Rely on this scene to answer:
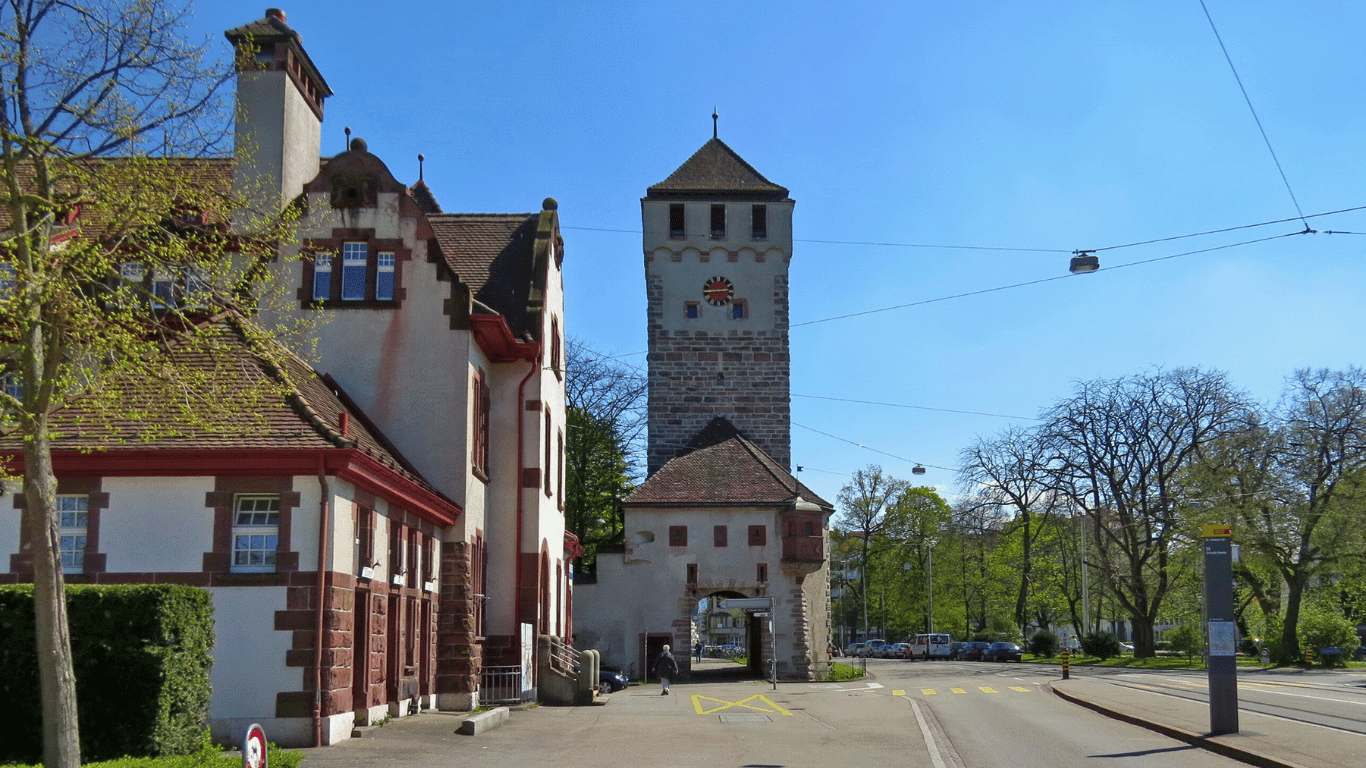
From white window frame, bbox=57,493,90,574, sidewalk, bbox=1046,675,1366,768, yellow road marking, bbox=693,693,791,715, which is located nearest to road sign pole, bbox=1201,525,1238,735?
sidewalk, bbox=1046,675,1366,768

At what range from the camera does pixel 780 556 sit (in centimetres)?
4562

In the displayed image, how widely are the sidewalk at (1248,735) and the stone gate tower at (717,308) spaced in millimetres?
26921

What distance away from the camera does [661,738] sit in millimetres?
18672

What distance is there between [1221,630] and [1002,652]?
159 feet

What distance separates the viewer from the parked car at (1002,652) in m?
63.8

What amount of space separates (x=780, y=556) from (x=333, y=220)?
85.0 feet

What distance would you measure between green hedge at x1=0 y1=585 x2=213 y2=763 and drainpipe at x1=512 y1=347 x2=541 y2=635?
41.5 ft

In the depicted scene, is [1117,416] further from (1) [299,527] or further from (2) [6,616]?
(2) [6,616]

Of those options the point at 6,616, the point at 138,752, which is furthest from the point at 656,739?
the point at 6,616

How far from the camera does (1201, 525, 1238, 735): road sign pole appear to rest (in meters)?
17.8

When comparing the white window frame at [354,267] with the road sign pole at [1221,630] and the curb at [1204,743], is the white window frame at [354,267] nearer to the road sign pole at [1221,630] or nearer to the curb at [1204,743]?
the road sign pole at [1221,630]

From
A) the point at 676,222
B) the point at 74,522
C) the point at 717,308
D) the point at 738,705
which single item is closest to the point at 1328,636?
the point at 717,308

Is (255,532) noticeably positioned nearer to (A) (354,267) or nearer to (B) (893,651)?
(A) (354,267)

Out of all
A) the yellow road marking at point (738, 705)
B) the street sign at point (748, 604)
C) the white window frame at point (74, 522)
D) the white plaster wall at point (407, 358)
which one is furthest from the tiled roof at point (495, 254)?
the street sign at point (748, 604)
